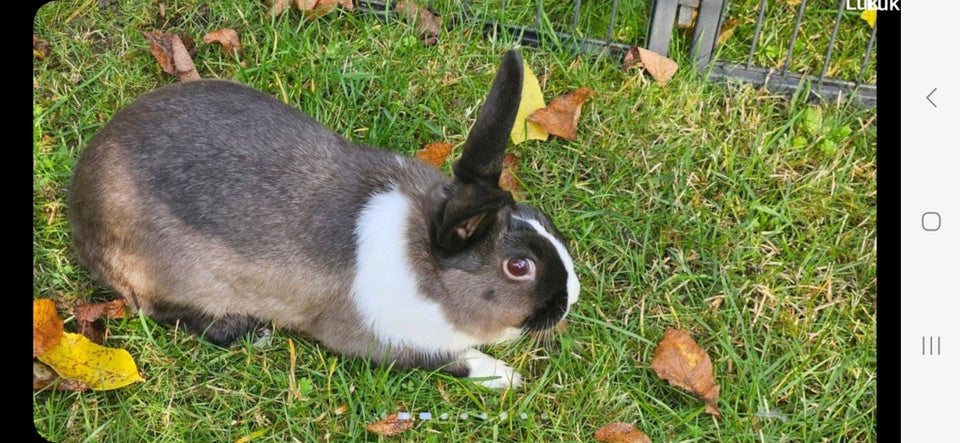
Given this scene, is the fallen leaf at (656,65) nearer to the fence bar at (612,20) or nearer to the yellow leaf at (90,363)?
the fence bar at (612,20)

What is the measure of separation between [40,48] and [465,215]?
2.41 m

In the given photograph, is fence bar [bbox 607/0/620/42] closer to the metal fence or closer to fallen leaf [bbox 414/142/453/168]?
the metal fence

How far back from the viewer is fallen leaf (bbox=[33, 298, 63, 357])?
347 cm

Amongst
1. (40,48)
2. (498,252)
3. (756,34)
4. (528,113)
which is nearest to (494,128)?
(498,252)

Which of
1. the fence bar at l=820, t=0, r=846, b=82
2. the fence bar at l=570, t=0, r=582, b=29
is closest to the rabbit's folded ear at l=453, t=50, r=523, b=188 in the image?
the fence bar at l=570, t=0, r=582, b=29

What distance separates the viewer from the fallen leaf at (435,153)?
4141mm

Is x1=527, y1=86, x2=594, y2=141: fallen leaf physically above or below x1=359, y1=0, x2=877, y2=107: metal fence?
below

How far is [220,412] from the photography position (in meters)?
3.55

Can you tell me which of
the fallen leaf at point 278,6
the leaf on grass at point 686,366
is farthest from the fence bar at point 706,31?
the fallen leaf at point 278,6

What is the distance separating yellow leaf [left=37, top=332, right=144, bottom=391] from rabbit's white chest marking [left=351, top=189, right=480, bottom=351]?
864 millimetres

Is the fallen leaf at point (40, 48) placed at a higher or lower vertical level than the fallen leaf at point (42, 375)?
higher

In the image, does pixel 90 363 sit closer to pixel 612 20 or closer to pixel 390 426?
pixel 390 426

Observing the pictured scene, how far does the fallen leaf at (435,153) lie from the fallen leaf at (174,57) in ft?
3.44

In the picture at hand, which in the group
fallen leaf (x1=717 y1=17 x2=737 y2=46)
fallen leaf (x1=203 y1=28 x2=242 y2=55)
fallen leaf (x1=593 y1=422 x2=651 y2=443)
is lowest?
fallen leaf (x1=593 y1=422 x2=651 y2=443)
